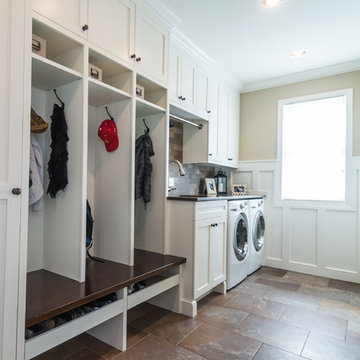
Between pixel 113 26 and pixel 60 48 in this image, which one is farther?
pixel 113 26

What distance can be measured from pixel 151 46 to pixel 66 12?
2.66 feet

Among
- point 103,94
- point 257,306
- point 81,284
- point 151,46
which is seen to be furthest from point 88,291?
point 151,46

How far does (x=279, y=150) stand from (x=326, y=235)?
1.26m

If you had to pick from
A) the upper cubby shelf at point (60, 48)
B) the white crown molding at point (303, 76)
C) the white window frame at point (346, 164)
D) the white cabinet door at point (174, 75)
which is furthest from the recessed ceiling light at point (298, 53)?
the upper cubby shelf at point (60, 48)

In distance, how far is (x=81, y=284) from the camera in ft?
5.60

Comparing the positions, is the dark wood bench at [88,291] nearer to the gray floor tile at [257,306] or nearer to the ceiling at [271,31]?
the gray floor tile at [257,306]

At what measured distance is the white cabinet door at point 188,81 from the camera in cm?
280

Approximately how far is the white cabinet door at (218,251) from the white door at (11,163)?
1.69m

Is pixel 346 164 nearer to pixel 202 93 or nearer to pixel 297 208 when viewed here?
pixel 297 208

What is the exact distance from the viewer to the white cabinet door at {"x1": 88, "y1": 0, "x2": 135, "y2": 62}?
1810 mm

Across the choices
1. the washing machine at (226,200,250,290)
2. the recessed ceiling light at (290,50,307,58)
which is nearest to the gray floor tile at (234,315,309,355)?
the washing machine at (226,200,250,290)

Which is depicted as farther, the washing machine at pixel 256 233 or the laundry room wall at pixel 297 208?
the washing machine at pixel 256 233

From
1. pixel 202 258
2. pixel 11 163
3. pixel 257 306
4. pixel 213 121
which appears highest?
pixel 213 121

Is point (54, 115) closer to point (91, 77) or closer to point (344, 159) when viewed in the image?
point (91, 77)
